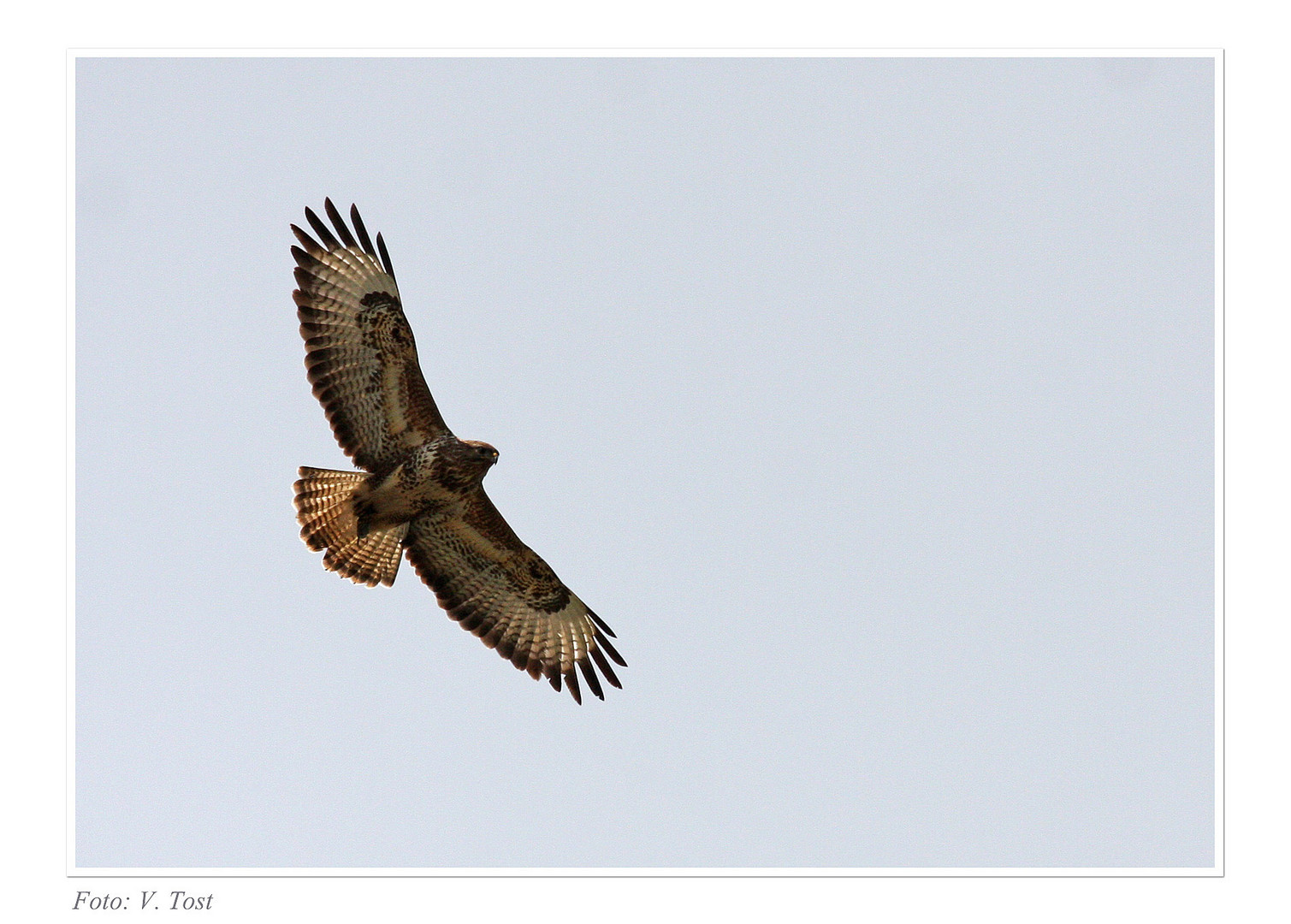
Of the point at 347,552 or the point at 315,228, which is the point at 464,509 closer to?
the point at 347,552

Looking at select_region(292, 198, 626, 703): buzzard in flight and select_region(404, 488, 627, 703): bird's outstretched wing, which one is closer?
select_region(292, 198, 626, 703): buzzard in flight

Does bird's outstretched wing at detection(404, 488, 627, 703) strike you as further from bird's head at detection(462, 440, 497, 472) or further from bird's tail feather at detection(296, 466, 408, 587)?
bird's head at detection(462, 440, 497, 472)

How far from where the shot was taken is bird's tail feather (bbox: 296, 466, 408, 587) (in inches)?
443

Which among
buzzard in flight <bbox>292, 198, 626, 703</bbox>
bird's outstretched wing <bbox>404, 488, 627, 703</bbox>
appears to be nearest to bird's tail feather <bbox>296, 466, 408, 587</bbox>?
buzzard in flight <bbox>292, 198, 626, 703</bbox>

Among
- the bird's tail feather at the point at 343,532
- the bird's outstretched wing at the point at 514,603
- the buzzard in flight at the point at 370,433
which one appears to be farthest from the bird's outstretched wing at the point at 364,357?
the bird's outstretched wing at the point at 514,603

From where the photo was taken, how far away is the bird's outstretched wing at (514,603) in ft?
39.3

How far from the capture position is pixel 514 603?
1232 centimetres

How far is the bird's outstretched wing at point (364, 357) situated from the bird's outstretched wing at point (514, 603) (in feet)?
3.29

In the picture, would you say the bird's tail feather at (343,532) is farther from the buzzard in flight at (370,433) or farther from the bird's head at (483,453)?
the bird's head at (483,453)

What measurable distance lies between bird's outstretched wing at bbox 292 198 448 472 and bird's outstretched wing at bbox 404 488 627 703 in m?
1.00

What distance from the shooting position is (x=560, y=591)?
12297mm
